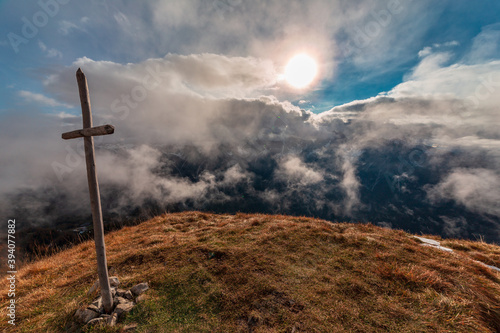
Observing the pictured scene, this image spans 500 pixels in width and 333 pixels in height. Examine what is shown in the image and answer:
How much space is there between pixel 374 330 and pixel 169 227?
50.5ft

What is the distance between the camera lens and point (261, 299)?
6.98m

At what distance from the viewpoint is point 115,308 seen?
21.8 feet

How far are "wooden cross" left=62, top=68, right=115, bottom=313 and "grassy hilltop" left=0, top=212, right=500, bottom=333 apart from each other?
4.19 feet

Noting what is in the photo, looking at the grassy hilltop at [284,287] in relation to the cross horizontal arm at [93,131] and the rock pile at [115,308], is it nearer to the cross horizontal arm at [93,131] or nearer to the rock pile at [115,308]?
the rock pile at [115,308]

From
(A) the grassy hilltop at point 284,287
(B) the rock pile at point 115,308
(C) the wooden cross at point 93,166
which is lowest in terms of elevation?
(A) the grassy hilltop at point 284,287

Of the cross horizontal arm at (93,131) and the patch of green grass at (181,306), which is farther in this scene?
the patch of green grass at (181,306)

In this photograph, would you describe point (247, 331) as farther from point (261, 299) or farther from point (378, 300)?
point (378, 300)

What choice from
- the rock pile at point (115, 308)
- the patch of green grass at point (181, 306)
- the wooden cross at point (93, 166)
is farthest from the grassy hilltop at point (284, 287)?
the wooden cross at point (93, 166)

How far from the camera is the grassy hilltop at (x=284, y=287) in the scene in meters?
6.16

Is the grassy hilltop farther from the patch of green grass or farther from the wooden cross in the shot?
the wooden cross

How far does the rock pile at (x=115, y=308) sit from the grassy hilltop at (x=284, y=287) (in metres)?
0.29

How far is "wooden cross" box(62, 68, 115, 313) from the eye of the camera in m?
6.23

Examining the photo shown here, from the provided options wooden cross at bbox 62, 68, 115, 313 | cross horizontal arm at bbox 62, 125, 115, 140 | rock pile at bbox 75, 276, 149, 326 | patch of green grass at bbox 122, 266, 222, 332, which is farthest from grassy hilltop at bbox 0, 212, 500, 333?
cross horizontal arm at bbox 62, 125, 115, 140

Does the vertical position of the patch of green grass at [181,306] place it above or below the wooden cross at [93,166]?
below
